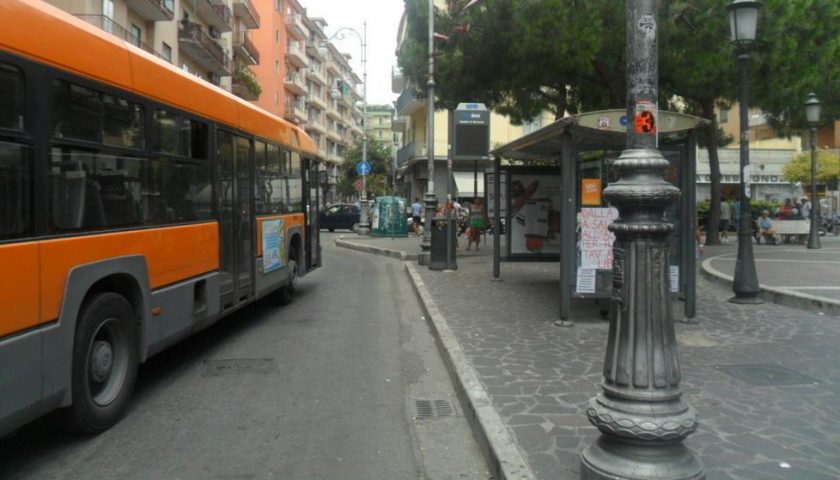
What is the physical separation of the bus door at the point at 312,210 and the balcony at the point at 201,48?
74.7ft

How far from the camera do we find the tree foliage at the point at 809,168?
117 ft

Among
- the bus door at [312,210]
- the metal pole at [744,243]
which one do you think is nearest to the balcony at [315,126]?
the bus door at [312,210]

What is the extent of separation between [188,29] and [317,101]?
4647 cm

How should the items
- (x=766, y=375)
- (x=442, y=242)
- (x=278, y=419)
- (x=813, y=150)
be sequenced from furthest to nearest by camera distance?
(x=813, y=150) → (x=442, y=242) → (x=766, y=375) → (x=278, y=419)

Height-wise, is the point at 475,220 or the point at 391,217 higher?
the point at 391,217

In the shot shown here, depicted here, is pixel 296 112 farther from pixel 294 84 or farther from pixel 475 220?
pixel 475 220

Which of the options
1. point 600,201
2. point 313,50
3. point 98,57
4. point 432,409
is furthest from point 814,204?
point 313,50

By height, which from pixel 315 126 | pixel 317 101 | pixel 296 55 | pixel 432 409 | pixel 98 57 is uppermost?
pixel 296 55

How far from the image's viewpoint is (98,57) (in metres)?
4.72

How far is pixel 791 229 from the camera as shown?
21.9 meters

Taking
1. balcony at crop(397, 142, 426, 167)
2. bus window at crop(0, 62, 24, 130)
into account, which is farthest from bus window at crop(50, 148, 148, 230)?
balcony at crop(397, 142, 426, 167)

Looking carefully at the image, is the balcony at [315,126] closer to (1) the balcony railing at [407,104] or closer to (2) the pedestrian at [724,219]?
(1) the balcony railing at [407,104]

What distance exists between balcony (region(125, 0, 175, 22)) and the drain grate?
25.0m

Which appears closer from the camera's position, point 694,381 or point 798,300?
point 694,381
